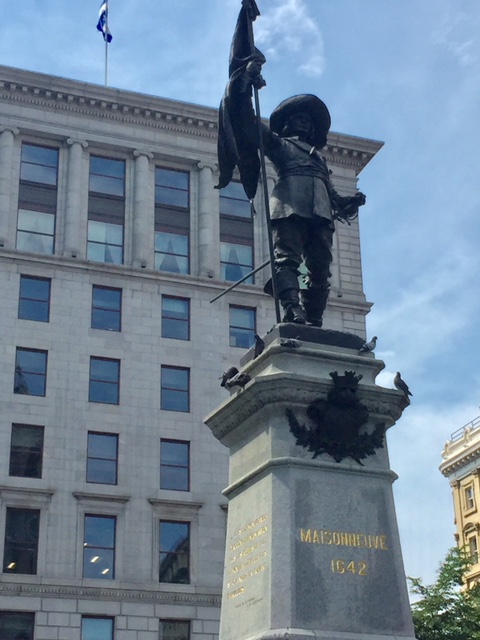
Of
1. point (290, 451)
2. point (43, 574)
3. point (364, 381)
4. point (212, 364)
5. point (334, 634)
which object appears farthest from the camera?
point (212, 364)

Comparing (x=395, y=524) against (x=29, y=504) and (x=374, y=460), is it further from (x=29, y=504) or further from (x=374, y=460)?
(x=29, y=504)

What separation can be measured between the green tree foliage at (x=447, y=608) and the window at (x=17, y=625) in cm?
1608

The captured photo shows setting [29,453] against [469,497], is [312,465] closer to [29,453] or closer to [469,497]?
[29,453]

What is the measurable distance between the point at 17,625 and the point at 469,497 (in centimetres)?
5618

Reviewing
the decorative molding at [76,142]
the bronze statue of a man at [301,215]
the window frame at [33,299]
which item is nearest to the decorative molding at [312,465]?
the bronze statue of a man at [301,215]

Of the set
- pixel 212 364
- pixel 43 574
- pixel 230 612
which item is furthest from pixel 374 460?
pixel 212 364

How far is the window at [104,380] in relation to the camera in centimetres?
4891

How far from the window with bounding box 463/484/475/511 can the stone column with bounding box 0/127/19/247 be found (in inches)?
2148

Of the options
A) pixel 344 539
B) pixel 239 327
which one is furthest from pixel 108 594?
pixel 344 539

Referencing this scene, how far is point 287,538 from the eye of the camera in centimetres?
1153

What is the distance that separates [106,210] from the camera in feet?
174

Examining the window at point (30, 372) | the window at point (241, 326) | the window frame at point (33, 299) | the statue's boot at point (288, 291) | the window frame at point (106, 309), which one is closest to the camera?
the statue's boot at point (288, 291)

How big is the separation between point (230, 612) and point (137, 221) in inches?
1625

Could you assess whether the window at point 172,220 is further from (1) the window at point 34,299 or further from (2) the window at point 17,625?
(2) the window at point 17,625
